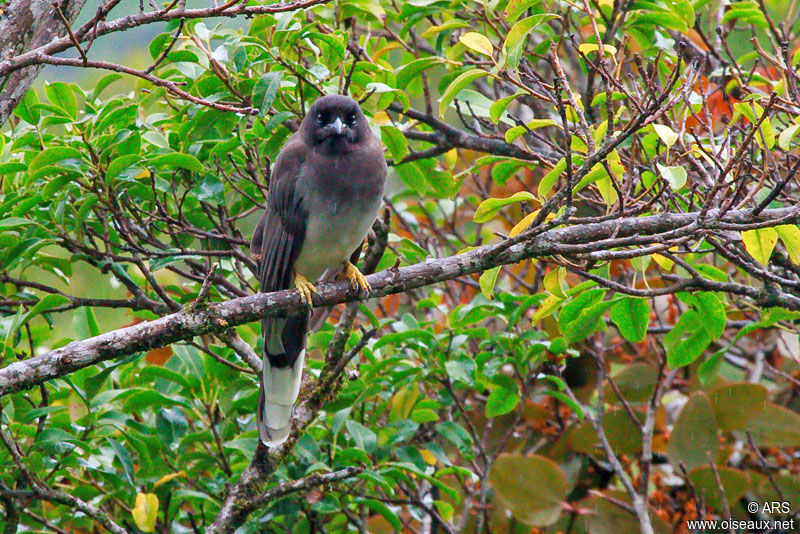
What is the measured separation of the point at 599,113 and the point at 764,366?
174 centimetres

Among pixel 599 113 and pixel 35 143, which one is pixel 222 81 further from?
pixel 599 113

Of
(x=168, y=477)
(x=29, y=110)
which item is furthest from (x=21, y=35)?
(x=168, y=477)

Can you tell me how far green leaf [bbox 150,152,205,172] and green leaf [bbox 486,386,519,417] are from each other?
62.5 inches

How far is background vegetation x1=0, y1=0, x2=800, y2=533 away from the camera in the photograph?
306cm

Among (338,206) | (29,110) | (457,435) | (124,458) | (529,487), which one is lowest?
(529,487)

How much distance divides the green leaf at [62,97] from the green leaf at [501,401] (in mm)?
2164

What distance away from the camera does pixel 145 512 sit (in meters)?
3.25

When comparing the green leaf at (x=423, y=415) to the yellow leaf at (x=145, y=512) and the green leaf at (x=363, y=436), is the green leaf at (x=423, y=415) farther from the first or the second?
the yellow leaf at (x=145, y=512)

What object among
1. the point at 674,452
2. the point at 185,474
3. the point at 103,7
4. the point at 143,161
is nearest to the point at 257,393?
the point at 185,474

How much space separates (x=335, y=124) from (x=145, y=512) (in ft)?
5.75

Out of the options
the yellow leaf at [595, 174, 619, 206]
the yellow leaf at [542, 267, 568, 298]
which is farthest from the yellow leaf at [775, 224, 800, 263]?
the yellow leaf at [542, 267, 568, 298]

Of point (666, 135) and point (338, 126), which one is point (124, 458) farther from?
point (666, 135)

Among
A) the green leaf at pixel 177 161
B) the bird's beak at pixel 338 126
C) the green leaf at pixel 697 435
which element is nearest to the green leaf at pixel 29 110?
the green leaf at pixel 177 161

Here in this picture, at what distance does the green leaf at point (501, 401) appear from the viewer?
381 cm
